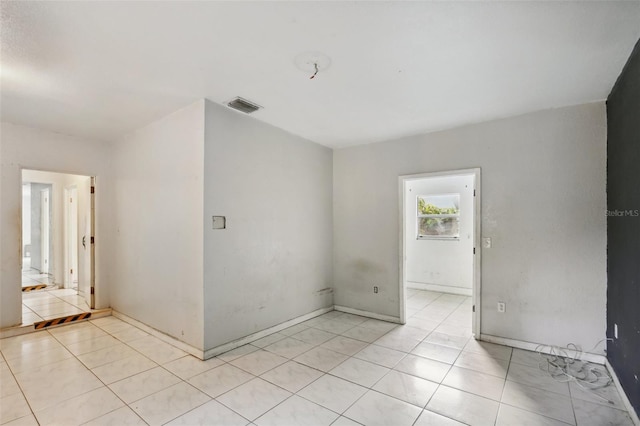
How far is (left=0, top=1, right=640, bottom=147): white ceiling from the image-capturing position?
5.74ft

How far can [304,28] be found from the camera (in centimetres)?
189

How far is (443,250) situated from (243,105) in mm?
4876

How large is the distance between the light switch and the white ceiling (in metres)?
1.23

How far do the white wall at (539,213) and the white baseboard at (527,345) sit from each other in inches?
2.5

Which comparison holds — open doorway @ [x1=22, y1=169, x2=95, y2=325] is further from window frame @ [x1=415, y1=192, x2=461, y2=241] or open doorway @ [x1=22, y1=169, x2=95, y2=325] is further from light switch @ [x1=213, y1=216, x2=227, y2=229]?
window frame @ [x1=415, y1=192, x2=461, y2=241]

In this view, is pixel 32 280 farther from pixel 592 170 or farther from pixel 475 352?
pixel 592 170

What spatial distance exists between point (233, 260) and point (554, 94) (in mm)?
3716

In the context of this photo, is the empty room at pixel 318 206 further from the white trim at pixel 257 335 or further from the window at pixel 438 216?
the window at pixel 438 216

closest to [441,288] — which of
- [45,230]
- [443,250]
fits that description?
[443,250]

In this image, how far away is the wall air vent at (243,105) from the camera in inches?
120

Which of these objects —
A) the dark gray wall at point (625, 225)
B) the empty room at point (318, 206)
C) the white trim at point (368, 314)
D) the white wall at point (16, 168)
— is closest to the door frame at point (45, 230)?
the empty room at point (318, 206)

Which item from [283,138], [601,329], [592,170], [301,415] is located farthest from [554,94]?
[301,415]

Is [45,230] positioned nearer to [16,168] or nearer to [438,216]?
[16,168]

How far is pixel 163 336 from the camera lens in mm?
3480
